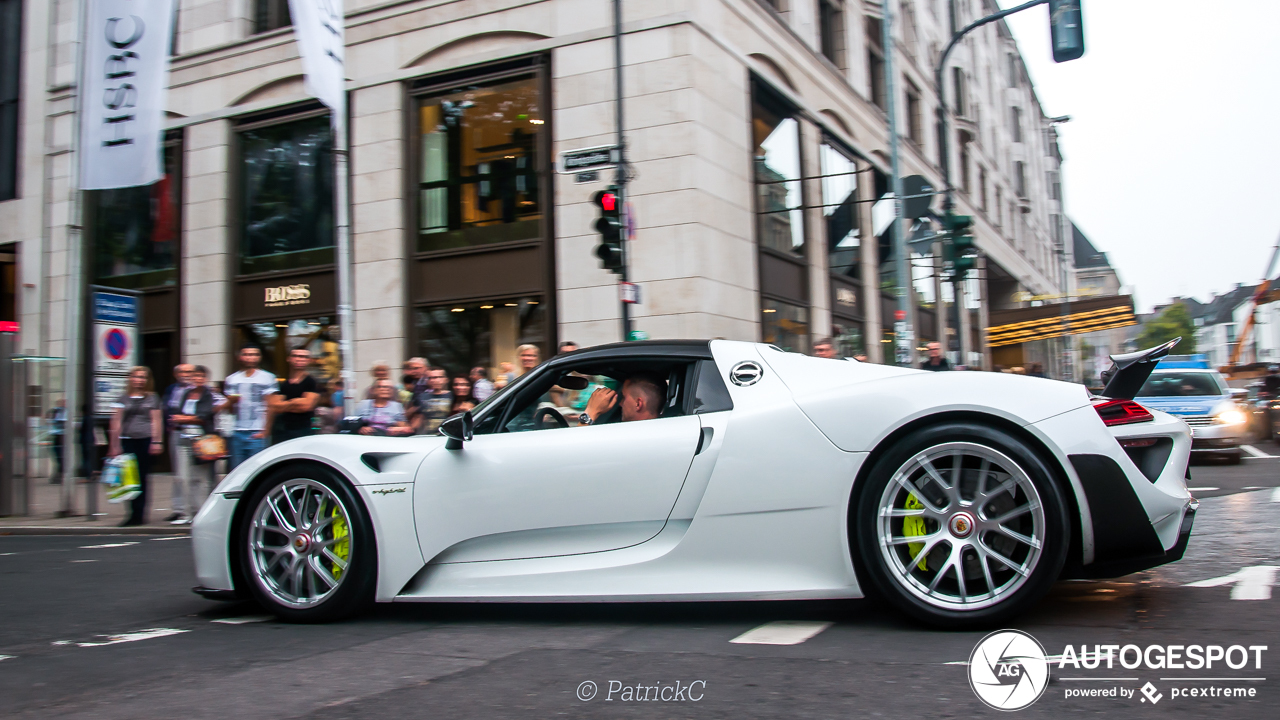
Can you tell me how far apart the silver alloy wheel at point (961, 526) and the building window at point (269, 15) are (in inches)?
668

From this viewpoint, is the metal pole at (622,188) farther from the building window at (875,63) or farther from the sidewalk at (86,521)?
the building window at (875,63)

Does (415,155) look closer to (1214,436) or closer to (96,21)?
(96,21)

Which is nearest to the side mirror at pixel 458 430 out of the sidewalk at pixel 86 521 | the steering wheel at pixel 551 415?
the steering wheel at pixel 551 415

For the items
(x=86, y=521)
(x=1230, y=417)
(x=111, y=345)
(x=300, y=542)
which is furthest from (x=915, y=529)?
(x=1230, y=417)

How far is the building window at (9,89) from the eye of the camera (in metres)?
20.9

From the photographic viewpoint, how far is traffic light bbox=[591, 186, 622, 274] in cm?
1104

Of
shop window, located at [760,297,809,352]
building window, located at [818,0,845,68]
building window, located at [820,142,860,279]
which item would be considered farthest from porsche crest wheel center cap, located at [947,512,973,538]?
building window, located at [818,0,845,68]

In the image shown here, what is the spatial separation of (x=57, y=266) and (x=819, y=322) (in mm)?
15021

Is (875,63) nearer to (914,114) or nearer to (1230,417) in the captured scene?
(914,114)

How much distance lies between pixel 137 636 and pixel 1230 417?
45.0ft

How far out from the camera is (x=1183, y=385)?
14609 millimetres

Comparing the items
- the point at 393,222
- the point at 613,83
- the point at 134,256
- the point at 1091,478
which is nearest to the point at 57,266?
the point at 134,256

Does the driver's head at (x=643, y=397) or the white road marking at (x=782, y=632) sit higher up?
the driver's head at (x=643, y=397)

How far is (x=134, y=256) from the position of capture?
1873cm
